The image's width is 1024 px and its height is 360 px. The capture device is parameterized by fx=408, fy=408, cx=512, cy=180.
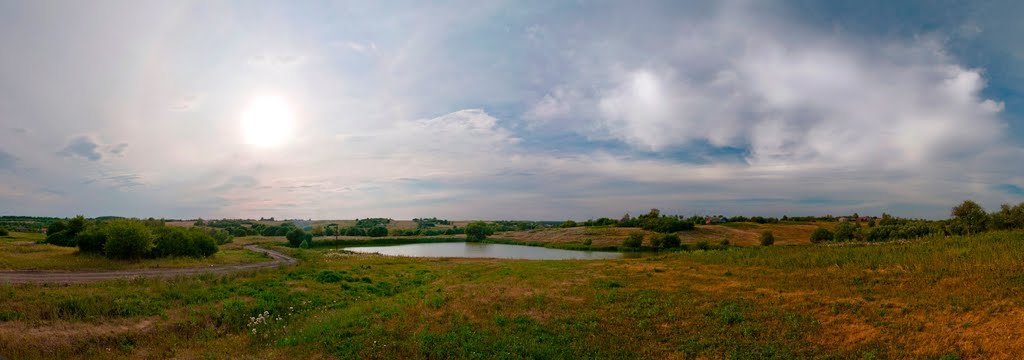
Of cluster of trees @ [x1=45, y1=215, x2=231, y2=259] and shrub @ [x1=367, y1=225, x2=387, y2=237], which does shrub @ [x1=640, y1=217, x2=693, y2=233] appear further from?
shrub @ [x1=367, y1=225, x2=387, y2=237]

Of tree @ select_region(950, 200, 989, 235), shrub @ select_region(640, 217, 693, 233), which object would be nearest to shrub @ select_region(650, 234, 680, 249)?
shrub @ select_region(640, 217, 693, 233)

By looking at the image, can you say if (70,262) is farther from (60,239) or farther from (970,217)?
(970,217)

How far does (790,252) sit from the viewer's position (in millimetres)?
28734

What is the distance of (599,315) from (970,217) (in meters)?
70.0

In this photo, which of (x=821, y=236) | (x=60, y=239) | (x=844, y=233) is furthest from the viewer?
(x=821, y=236)

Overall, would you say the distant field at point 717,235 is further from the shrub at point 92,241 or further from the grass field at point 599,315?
the shrub at point 92,241

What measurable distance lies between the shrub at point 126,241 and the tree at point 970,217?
310 ft

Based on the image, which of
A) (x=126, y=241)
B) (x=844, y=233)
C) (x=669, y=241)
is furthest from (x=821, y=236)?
(x=126, y=241)

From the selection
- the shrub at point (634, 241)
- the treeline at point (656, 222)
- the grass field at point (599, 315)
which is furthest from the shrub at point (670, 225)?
the grass field at point (599, 315)

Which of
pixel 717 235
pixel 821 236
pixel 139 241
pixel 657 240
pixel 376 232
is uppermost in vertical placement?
pixel 139 241

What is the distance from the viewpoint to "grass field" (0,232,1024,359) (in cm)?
1186

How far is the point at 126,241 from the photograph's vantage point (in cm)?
3847

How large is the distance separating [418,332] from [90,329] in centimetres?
1349

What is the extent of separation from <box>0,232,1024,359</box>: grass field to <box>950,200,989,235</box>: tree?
4531 cm
